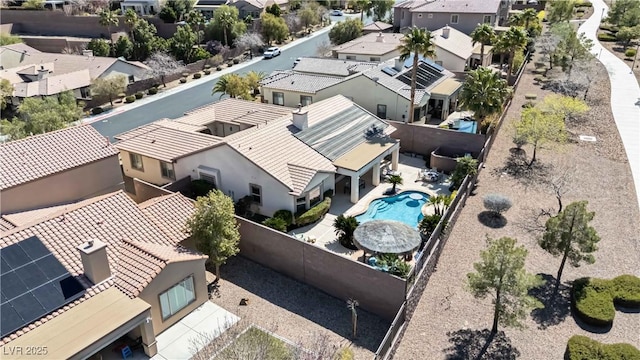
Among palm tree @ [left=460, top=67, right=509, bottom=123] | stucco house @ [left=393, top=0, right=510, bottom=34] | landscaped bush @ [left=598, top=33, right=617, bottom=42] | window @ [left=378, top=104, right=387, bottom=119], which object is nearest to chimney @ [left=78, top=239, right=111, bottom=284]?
palm tree @ [left=460, top=67, right=509, bottom=123]

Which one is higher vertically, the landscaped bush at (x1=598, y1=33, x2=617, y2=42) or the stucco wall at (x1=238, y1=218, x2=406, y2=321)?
the landscaped bush at (x1=598, y1=33, x2=617, y2=42)

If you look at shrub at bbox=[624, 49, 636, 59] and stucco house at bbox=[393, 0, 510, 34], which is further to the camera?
stucco house at bbox=[393, 0, 510, 34]

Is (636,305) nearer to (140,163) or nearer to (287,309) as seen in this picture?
(287,309)

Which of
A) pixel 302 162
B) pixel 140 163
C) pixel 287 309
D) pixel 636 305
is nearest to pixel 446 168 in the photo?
pixel 302 162

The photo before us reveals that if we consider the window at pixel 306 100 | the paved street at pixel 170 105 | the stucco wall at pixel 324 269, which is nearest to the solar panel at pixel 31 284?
the stucco wall at pixel 324 269

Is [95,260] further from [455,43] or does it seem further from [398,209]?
[455,43]

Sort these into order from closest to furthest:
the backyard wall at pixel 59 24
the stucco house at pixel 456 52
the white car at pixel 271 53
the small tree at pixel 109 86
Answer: the small tree at pixel 109 86 → the stucco house at pixel 456 52 → the white car at pixel 271 53 → the backyard wall at pixel 59 24

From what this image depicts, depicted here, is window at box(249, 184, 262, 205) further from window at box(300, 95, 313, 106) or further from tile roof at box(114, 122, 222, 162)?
window at box(300, 95, 313, 106)

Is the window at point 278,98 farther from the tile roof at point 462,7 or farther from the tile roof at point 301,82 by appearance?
the tile roof at point 462,7
